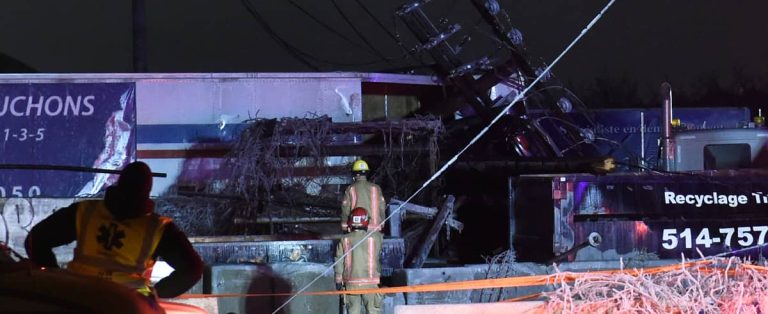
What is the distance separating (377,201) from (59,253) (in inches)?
135

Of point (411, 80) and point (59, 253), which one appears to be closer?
point (59, 253)

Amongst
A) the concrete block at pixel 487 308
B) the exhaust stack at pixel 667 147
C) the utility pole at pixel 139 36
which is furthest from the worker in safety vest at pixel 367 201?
the utility pole at pixel 139 36

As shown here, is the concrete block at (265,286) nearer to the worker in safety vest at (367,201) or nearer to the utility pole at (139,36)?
the worker in safety vest at (367,201)

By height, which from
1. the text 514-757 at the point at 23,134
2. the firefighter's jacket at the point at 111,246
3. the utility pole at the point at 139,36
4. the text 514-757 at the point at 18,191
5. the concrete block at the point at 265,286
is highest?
the utility pole at the point at 139,36

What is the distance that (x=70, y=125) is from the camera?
1350 cm

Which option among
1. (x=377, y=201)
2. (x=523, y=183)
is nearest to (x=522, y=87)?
(x=523, y=183)

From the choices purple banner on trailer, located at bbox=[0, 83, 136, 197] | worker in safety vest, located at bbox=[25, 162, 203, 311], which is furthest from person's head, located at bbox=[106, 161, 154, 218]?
purple banner on trailer, located at bbox=[0, 83, 136, 197]

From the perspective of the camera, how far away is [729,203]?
10.4 m

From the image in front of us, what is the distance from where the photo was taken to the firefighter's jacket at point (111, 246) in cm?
410

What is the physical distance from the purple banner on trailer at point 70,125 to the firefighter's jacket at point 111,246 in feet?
31.4

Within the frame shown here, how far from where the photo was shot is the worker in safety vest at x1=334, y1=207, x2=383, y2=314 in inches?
350

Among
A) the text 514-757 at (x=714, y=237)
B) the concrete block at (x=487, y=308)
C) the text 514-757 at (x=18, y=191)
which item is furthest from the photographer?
the text 514-757 at (x=18, y=191)

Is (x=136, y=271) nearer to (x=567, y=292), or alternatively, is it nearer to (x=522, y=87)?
(x=567, y=292)

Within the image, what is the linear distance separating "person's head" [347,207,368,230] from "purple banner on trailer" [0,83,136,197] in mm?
5712
